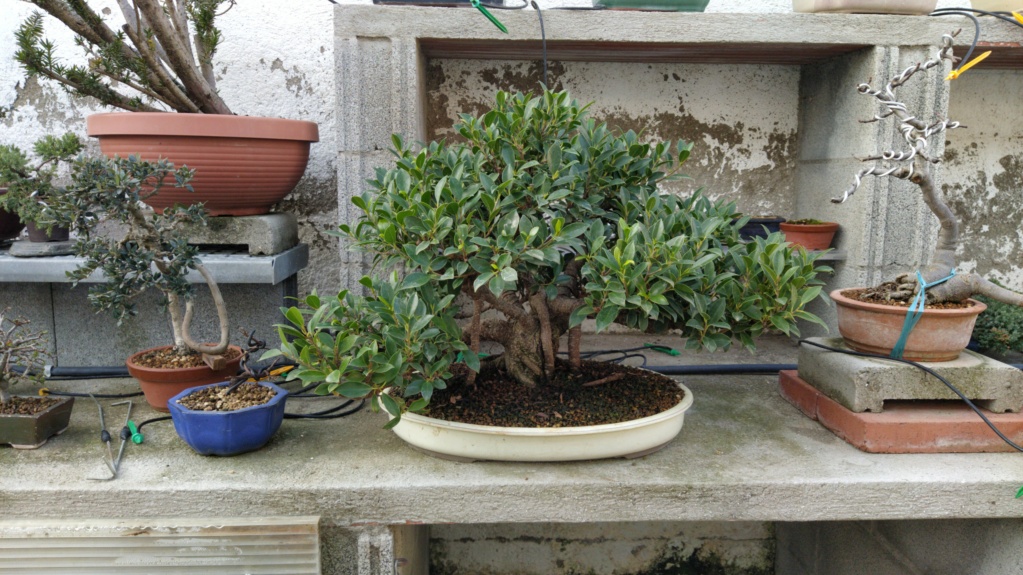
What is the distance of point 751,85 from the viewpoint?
2807mm

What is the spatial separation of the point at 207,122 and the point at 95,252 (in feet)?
1.78

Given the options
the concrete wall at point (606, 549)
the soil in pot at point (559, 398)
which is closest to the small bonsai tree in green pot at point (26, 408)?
the soil in pot at point (559, 398)

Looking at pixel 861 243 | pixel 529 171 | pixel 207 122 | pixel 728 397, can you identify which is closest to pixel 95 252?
pixel 207 122

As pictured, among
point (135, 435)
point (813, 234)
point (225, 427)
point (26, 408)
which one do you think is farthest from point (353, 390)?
point (813, 234)

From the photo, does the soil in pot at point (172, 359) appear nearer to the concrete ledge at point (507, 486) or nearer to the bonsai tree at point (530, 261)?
the concrete ledge at point (507, 486)

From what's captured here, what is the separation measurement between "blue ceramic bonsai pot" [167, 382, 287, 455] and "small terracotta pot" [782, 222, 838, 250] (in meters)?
1.78

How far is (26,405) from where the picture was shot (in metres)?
1.82

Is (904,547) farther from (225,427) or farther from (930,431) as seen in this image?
(225,427)

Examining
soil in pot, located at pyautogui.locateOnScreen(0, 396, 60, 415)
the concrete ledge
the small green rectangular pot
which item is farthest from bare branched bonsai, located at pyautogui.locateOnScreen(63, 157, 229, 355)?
the small green rectangular pot

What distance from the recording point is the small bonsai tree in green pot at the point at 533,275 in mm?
1522

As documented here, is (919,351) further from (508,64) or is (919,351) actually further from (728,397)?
(508,64)

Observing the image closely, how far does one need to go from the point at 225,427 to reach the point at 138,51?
4.22 feet

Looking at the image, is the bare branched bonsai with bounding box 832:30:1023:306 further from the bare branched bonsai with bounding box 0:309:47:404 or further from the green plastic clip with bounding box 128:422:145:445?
the bare branched bonsai with bounding box 0:309:47:404

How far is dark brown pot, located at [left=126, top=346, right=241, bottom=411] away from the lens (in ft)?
6.39
